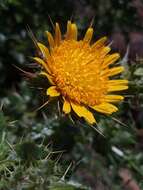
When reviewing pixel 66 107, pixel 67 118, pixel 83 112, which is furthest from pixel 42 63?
pixel 67 118

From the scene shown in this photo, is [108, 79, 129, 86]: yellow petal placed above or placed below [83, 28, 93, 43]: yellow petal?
below

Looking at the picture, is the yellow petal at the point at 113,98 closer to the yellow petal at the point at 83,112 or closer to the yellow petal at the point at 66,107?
the yellow petal at the point at 83,112

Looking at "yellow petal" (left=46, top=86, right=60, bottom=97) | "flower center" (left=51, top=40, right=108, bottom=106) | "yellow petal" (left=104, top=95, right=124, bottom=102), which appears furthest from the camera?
"yellow petal" (left=104, top=95, right=124, bottom=102)

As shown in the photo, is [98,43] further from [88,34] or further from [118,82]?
[118,82]

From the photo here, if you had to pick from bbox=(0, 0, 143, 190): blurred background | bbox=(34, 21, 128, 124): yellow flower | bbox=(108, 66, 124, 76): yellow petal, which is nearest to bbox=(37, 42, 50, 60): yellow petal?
bbox=(34, 21, 128, 124): yellow flower

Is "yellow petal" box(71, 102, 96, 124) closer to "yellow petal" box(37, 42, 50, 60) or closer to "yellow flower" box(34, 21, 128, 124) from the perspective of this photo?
"yellow flower" box(34, 21, 128, 124)

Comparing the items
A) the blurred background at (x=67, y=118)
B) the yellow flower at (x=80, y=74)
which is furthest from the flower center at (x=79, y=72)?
the blurred background at (x=67, y=118)
